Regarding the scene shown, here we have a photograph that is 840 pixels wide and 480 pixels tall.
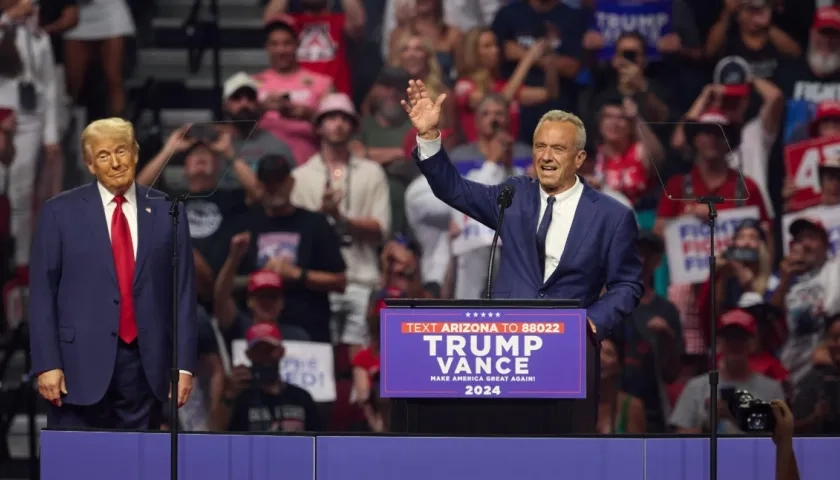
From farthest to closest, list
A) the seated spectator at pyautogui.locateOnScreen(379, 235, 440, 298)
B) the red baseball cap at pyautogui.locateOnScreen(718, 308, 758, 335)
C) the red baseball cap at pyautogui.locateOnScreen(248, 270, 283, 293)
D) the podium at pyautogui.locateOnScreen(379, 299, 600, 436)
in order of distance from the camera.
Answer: the seated spectator at pyautogui.locateOnScreen(379, 235, 440, 298), the red baseball cap at pyautogui.locateOnScreen(248, 270, 283, 293), the red baseball cap at pyautogui.locateOnScreen(718, 308, 758, 335), the podium at pyautogui.locateOnScreen(379, 299, 600, 436)

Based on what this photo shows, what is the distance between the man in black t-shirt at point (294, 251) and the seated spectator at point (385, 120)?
462 mm

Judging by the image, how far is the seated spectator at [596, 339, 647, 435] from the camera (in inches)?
316

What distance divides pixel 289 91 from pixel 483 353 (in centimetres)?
447

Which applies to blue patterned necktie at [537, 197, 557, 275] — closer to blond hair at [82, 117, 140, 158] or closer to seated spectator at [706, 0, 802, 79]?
blond hair at [82, 117, 140, 158]

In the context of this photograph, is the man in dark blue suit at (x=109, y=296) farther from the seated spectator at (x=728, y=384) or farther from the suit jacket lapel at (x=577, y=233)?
the seated spectator at (x=728, y=384)

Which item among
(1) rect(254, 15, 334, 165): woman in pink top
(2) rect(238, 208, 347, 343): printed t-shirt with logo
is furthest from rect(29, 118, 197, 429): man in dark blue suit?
(1) rect(254, 15, 334, 165): woman in pink top

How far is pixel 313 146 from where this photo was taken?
8625 mm

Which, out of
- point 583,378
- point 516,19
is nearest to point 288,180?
point 516,19

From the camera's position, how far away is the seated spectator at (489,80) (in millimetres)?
8625

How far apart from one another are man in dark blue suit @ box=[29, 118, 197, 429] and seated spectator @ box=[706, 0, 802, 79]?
14.3 feet

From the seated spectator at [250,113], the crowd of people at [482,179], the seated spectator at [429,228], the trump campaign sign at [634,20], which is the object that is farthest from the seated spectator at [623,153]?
the seated spectator at [250,113]

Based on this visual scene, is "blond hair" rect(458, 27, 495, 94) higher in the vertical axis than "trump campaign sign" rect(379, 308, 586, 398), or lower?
higher

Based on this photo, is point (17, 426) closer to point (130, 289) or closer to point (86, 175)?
point (86, 175)

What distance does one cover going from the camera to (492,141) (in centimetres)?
850
